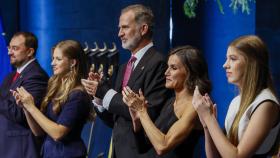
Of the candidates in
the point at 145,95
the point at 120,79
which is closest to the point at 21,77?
the point at 120,79

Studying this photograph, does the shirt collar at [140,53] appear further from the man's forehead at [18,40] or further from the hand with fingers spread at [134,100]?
the man's forehead at [18,40]

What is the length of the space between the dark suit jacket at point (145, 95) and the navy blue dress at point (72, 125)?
0.45 metres

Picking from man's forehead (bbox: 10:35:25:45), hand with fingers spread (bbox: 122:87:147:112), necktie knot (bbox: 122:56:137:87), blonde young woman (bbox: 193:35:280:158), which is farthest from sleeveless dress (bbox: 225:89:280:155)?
man's forehead (bbox: 10:35:25:45)

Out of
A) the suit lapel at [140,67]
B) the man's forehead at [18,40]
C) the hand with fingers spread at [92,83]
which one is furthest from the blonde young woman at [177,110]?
the man's forehead at [18,40]

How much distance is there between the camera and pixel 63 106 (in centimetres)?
444

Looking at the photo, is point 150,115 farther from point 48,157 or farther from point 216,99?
point 216,99

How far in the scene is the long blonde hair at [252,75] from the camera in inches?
122

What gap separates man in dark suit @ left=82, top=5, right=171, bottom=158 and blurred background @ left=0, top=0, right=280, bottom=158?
139 cm

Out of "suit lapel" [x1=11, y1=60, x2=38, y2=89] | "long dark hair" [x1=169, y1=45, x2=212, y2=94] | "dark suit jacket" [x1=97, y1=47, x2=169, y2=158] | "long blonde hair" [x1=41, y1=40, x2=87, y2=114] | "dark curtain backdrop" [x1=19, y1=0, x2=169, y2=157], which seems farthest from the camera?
"dark curtain backdrop" [x1=19, y1=0, x2=169, y2=157]

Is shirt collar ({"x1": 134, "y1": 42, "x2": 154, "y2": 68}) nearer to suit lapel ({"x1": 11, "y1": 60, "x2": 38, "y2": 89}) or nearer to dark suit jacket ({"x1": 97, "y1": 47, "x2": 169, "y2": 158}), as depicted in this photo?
dark suit jacket ({"x1": 97, "y1": 47, "x2": 169, "y2": 158})

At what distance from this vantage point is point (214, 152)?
10.4ft

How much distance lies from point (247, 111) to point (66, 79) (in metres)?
1.75

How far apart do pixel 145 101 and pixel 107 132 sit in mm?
2395

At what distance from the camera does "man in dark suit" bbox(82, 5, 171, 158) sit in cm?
385
